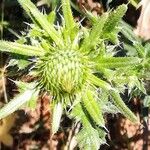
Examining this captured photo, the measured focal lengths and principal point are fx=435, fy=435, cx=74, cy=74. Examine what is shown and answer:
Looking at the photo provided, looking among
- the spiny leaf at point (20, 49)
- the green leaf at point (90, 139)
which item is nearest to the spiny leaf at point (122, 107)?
the green leaf at point (90, 139)

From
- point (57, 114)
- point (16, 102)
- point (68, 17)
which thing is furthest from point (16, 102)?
point (68, 17)

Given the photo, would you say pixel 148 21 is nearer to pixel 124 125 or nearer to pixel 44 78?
pixel 124 125

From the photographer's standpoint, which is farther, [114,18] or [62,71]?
[114,18]

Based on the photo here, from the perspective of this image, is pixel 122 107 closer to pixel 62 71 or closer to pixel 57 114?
pixel 57 114

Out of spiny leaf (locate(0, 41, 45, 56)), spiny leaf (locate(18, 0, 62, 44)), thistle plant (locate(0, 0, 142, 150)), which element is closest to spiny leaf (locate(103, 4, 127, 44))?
thistle plant (locate(0, 0, 142, 150))

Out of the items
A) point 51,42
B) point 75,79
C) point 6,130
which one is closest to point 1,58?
point 6,130

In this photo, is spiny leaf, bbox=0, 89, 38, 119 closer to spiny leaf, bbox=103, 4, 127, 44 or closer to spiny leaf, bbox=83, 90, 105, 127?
spiny leaf, bbox=83, 90, 105, 127

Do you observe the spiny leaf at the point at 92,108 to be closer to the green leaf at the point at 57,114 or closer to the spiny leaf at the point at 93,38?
the green leaf at the point at 57,114
